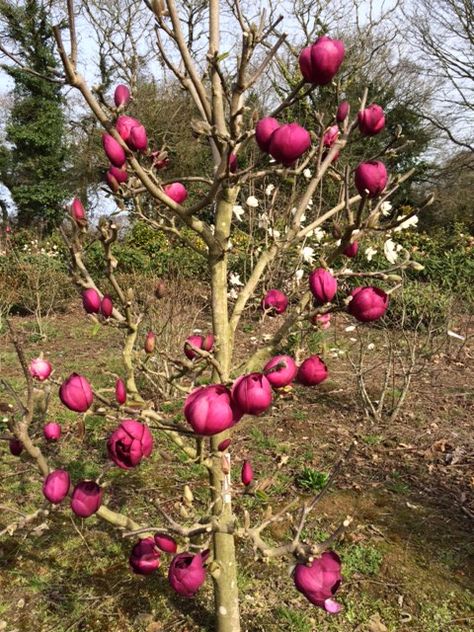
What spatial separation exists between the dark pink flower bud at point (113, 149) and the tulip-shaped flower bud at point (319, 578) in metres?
1.06

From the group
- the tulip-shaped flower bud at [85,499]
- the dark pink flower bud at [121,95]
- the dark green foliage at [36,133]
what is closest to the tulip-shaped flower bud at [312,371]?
the tulip-shaped flower bud at [85,499]

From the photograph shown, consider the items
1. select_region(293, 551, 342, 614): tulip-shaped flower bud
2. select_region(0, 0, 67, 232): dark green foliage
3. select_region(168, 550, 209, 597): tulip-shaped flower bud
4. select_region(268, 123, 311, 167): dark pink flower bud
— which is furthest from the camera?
select_region(0, 0, 67, 232): dark green foliage

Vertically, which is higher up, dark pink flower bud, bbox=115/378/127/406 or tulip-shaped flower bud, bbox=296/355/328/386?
tulip-shaped flower bud, bbox=296/355/328/386

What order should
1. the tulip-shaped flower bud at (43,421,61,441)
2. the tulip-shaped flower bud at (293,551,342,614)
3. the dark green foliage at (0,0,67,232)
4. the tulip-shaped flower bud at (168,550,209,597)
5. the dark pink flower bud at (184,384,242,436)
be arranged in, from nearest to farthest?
the dark pink flower bud at (184,384,242,436), the tulip-shaped flower bud at (293,551,342,614), the tulip-shaped flower bud at (168,550,209,597), the tulip-shaped flower bud at (43,421,61,441), the dark green foliage at (0,0,67,232)

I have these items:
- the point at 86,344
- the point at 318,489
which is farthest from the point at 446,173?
the point at 318,489

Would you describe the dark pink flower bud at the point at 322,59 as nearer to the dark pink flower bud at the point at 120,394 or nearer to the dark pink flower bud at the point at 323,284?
the dark pink flower bud at the point at 323,284

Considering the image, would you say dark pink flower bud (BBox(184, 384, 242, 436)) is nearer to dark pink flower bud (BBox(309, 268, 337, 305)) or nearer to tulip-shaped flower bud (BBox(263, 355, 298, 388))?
tulip-shaped flower bud (BBox(263, 355, 298, 388))

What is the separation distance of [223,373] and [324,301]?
1.23ft

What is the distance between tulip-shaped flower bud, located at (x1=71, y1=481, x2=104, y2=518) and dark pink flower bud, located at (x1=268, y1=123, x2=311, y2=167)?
2.92ft

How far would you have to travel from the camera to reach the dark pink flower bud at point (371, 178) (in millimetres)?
1092

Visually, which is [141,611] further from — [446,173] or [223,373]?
[446,173]

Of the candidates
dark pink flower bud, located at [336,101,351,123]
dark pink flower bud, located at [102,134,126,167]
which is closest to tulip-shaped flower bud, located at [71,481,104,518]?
dark pink flower bud, located at [102,134,126,167]

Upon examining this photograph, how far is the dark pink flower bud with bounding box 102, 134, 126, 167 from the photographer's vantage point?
3.79ft

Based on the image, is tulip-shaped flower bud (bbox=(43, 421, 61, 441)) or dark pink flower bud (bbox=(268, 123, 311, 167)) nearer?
dark pink flower bud (bbox=(268, 123, 311, 167))
